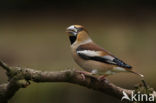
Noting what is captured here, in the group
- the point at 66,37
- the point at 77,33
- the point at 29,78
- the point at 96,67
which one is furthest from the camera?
the point at 66,37

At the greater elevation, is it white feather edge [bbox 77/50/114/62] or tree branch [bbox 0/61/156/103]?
white feather edge [bbox 77/50/114/62]

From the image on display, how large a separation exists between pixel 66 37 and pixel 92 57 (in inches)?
150

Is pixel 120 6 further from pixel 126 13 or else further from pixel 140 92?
pixel 140 92

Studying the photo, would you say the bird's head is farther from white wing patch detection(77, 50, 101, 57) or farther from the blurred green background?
the blurred green background

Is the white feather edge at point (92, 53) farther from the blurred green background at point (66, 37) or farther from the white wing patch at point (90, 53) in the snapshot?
the blurred green background at point (66, 37)

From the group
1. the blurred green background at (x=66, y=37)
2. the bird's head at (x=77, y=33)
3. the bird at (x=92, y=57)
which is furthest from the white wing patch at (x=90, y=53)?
the blurred green background at (x=66, y=37)

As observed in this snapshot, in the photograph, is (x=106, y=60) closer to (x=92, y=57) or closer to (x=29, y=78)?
(x=92, y=57)

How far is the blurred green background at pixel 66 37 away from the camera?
4191 mm

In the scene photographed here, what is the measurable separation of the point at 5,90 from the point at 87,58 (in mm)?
426

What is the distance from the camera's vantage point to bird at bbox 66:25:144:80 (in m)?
2.26

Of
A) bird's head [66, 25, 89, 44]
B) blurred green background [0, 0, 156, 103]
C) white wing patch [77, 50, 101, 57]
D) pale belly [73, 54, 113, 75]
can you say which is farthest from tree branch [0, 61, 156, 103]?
blurred green background [0, 0, 156, 103]

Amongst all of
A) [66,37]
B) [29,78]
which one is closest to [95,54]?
[29,78]

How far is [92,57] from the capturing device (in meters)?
2.36

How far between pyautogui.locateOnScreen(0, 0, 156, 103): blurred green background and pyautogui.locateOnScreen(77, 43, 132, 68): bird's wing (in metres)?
1.68
